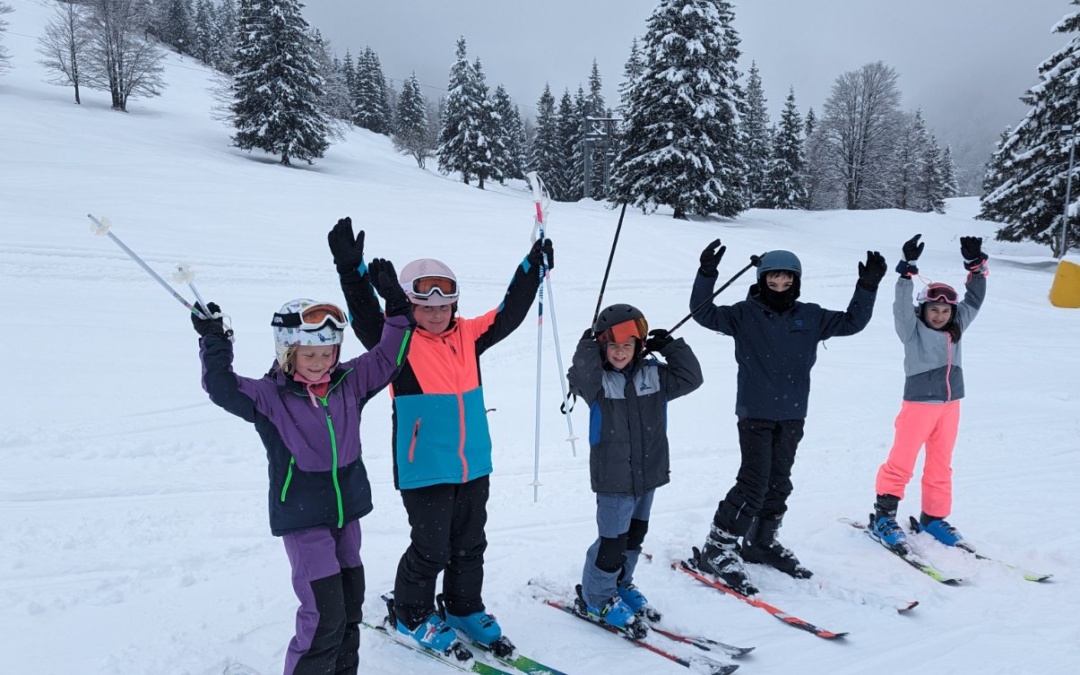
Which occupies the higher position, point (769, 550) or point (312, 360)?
point (312, 360)

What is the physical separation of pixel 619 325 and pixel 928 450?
291 cm

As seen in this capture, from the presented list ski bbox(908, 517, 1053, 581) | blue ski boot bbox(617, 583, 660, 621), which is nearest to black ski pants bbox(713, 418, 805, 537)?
blue ski boot bbox(617, 583, 660, 621)

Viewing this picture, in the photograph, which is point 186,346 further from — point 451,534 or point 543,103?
point 543,103

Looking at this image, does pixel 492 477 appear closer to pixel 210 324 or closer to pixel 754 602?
pixel 754 602

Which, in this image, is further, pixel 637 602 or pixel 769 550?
pixel 769 550

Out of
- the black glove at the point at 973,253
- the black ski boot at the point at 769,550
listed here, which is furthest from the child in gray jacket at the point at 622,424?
the black glove at the point at 973,253

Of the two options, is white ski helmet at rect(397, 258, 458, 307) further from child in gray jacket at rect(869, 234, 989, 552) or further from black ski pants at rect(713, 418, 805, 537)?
child in gray jacket at rect(869, 234, 989, 552)

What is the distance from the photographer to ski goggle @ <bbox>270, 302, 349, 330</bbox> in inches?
107

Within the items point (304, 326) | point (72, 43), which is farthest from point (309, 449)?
point (72, 43)

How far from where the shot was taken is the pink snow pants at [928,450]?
4.58 metres

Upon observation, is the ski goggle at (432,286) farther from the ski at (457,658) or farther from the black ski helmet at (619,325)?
the ski at (457,658)

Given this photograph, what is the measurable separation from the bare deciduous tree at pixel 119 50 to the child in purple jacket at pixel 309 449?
115 ft

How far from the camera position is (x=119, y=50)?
3059 cm

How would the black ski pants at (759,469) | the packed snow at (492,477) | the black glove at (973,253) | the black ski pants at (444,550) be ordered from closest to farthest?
1. the black ski pants at (444,550)
2. the packed snow at (492,477)
3. the black ski pants at (759,469)
4. the black glove at (973,253)
